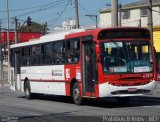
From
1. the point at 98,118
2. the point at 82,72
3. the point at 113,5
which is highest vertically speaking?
the point at 113,5

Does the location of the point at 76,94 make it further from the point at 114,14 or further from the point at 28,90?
the point at 114,14

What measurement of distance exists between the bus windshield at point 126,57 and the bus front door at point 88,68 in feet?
2.14

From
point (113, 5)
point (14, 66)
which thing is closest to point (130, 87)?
point (113, 5)

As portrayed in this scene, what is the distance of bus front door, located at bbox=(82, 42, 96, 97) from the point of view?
68.3 feet

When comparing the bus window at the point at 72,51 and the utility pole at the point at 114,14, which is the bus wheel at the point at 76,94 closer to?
the bus window at the point at 72,51

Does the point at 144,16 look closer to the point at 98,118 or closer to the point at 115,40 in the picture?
A: the point at 115,40

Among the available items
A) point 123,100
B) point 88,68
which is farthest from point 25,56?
point 88,68

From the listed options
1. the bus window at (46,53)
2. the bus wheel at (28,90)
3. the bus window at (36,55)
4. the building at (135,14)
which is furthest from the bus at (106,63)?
the building at (135,14)

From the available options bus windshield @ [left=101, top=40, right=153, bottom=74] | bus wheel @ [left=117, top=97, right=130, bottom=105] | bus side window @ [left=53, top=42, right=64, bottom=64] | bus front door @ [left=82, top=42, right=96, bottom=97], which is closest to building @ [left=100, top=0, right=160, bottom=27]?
bus side window @ [left=53, top=42, right=64, bottom=64]

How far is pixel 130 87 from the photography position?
20219mm

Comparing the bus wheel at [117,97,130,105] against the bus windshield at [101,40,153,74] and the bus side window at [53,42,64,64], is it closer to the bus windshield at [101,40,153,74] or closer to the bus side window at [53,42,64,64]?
the bus windshield at [101,40,153,74]

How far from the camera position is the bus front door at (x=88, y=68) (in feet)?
68.3

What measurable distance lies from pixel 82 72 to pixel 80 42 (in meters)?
1.26

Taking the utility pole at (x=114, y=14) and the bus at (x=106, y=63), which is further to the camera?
the utility pole at (x=114, y=14)
